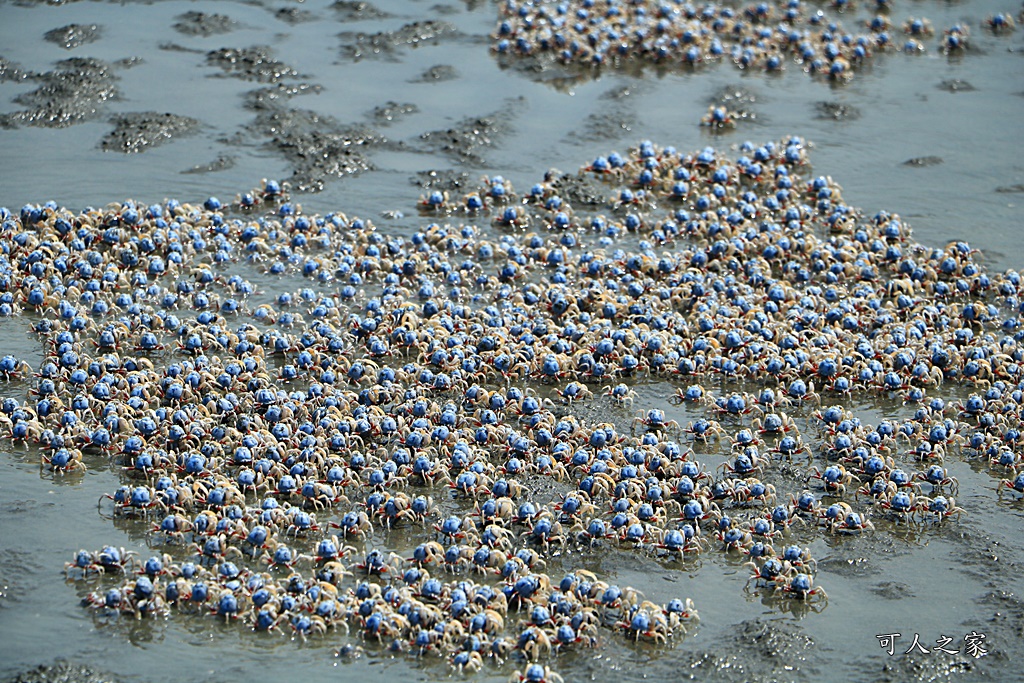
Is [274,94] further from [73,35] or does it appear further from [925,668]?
[925,668]

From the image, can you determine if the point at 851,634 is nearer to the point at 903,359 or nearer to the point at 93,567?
the point at 903,359

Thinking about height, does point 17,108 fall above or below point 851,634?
above

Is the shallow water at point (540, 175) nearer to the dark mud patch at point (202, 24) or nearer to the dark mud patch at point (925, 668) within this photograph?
the dark mud patch at point (925, 668)

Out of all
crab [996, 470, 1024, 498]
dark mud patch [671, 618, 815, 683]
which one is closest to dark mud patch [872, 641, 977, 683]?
dark mud patch [671, 618, 815, 683]

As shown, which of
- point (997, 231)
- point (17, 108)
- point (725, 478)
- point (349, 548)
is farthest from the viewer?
point (17, 108)

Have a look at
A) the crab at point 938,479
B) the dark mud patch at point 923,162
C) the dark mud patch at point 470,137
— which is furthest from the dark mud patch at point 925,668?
the dark mud patch at point 923,162

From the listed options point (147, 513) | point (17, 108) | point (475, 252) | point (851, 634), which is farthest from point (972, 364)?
point (17, 108)

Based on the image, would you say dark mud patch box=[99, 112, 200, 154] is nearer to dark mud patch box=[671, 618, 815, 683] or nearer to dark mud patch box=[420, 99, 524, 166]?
dark mud patch box=[420, 99, 524, 166]
